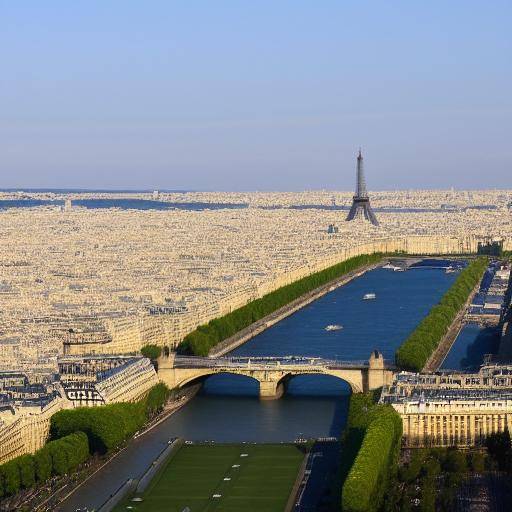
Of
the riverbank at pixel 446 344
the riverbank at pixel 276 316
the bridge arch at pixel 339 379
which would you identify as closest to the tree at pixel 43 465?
the bridge arch at pixel 339 379

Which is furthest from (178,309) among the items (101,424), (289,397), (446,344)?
(101,424)

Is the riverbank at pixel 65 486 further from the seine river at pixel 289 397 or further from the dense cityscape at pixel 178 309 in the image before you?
the dense cityscape at pixel 178 309

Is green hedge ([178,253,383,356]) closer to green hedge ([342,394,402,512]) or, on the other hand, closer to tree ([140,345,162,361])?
tree ([140,345,162,361])

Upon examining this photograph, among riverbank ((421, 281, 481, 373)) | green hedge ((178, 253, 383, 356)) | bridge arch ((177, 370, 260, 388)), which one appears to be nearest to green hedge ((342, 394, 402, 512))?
bridge arch ((177, 370, 260, 388))

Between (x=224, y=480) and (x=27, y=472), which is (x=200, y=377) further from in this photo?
(x=27, y=472)

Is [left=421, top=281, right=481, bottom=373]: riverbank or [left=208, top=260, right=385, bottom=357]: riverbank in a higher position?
[left=421, top=281, right=481, bottom=373]: riverbank

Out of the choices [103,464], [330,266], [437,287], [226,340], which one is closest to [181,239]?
[330,266]

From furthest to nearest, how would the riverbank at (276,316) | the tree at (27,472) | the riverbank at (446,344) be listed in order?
1. the riverbank at (276,316)
2. the riverbank at (446,344)
3. the tree at (27,472)
